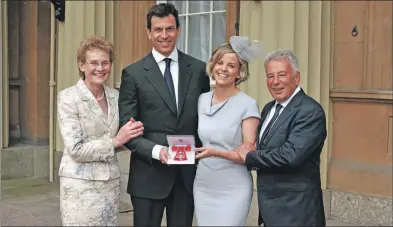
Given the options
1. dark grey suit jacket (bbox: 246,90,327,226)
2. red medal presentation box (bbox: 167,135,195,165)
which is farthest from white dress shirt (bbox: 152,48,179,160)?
dark grey suit jacket (bbox: 246,90,327,226)

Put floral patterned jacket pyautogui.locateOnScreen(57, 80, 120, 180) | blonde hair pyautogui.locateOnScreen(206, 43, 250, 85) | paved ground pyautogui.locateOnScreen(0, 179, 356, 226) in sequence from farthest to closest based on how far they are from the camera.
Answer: paved ground pyautogui.locateOnScreen(0, 179, 356, 226) → floral patterned jacket pyautogui.locateOnScreen(57, 80, 120, 180) → blonde hair pyautogui.locateOnScreen(206, 43, 250, 85)

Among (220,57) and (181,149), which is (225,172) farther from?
(220,57)

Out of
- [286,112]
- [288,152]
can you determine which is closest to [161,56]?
[286,112]

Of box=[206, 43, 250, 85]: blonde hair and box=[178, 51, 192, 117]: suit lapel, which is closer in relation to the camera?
box=[206, 43, 250, 85]: blonde hair

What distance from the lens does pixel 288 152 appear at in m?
2.89

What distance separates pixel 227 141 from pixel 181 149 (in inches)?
10.0

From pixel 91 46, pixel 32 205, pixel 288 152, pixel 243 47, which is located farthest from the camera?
pixel 32 205

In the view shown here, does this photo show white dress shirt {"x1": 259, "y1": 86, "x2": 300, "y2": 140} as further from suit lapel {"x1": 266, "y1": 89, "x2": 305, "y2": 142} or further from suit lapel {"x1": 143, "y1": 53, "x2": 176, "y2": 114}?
suit lapel {"x1": 143, "y1": 53, "x2": 176, "y2": 114}

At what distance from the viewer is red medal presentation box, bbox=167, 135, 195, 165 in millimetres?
3022

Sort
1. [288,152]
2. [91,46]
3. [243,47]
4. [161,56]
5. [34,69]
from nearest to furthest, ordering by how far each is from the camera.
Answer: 1. [288,152]
2. [243,47]
3. [91,46]
4. [161,56]
5. [34,69]

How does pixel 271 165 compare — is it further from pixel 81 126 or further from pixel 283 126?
pixel 81 126

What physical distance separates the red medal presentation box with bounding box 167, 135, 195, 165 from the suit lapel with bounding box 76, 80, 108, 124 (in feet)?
1.76

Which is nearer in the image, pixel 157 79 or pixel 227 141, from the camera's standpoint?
pixel 227 141

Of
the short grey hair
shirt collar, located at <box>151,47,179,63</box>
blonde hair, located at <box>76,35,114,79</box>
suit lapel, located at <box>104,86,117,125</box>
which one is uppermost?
blonde hair, located at <box>76,35,114,79</box>
